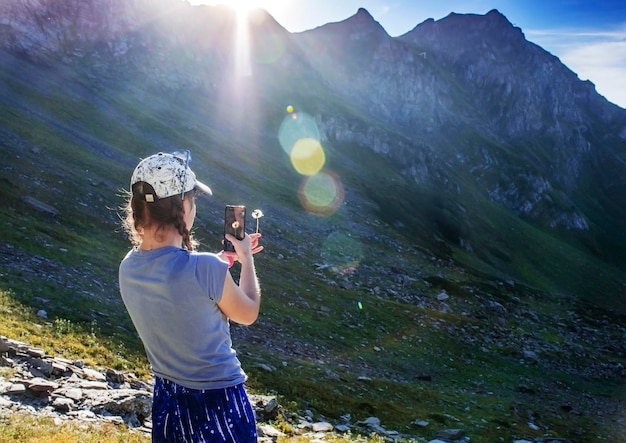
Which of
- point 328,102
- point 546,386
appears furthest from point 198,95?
point 546,386

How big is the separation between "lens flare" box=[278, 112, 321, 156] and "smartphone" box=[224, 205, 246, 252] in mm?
102790

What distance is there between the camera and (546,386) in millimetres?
33625

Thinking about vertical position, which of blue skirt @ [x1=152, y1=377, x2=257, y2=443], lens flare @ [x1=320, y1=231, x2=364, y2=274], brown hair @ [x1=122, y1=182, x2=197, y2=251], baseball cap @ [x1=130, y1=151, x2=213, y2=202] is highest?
baseball cap @ [x1=130, y1=151, x2=213, y2=202]

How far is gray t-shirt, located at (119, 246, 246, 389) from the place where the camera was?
4.21 metres

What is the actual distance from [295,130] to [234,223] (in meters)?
117

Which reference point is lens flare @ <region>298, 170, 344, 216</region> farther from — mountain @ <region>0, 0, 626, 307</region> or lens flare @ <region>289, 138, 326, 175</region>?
mountain @ <region>0, 0, 626, 307</region>

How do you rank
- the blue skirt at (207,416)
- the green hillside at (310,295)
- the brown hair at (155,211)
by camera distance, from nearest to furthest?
the brown hair at (155,211), the blue skirt at (207,416), the green hillside at (310,295)

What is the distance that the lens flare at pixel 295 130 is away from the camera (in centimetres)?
11181

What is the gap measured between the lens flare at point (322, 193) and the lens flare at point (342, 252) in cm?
1157

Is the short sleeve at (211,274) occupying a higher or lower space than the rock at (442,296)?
higher

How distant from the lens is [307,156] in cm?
11362

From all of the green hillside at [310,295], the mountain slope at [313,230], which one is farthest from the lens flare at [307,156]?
the green hillside at [310,295]

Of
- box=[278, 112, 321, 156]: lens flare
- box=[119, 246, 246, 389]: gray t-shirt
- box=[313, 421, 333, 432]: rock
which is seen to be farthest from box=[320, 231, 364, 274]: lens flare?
box=[278, 112, 321, 156]: lens flare

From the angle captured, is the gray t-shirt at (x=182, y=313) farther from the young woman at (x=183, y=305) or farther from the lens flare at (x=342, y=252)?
the lens flare at (x=342, y=252)
